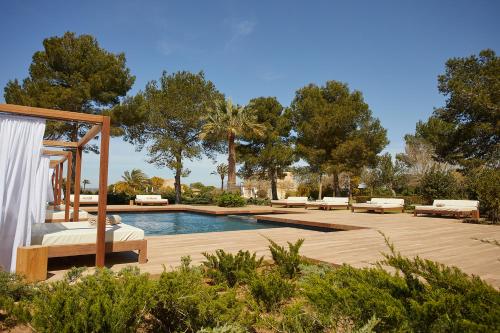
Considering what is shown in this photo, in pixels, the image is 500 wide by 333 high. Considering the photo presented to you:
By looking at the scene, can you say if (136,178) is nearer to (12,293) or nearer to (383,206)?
(383,206)

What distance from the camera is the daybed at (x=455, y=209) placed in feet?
37.1

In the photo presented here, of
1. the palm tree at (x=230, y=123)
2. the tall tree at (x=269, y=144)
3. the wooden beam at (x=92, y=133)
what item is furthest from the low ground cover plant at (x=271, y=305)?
the tall tree at (x=269, y=144)

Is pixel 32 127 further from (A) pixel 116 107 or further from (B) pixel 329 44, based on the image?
(A) pixel 116 107

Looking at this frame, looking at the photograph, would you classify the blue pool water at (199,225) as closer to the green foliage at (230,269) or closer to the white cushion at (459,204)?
the green foliage at (230,269)

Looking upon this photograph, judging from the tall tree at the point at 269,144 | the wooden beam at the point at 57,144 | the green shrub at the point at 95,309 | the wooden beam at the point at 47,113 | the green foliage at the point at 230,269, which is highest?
the tall tree at the point at 269,144

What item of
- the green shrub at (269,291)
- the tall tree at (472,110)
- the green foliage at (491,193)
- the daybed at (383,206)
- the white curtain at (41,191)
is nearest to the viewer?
the green shrub at (269,291)

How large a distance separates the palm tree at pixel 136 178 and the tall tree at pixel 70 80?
13.7 metres

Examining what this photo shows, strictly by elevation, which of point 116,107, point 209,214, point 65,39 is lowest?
point 209,214

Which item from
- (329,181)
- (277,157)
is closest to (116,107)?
(277,157)

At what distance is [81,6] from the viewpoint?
11.4m

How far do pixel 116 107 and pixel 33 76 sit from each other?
4680 mm

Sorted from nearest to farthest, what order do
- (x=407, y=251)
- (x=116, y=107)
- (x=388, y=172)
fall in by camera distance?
1. (x=407, y=251)
2. (x=116, y=107)
3. (x=388, y=172)

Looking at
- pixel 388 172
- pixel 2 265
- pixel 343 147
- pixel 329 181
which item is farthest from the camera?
pixel 329 181

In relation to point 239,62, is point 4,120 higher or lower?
lower
